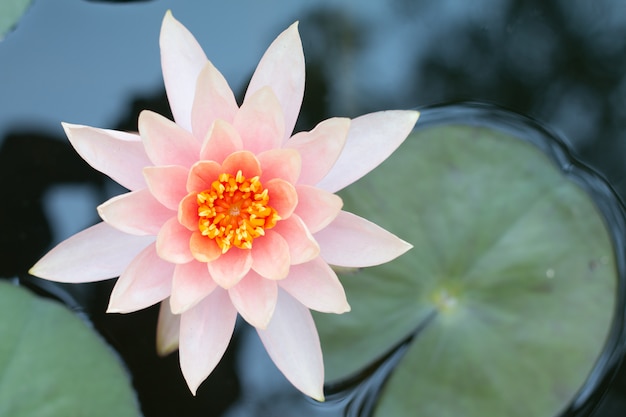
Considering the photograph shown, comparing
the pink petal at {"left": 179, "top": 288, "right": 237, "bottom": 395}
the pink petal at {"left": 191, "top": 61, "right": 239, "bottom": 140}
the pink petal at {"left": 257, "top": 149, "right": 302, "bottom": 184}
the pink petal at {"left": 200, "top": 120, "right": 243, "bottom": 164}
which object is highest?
the pink petal at {"left": 191, "top": 61, "right": 239, "bottom": 140}

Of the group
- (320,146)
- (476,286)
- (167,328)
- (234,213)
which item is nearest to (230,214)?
(234,213)

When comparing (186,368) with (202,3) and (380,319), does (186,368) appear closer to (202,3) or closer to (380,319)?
(380,319)

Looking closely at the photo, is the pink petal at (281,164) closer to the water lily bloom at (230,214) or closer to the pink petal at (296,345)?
the water lily bloom at (230,214)

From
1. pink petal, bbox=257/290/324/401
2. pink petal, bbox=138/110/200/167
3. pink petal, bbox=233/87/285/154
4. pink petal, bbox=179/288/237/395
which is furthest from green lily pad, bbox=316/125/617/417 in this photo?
pink petal, bbox=138/110/200/167

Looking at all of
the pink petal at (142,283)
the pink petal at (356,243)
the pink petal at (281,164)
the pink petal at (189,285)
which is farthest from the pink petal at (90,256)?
the pink petal at (356,243)

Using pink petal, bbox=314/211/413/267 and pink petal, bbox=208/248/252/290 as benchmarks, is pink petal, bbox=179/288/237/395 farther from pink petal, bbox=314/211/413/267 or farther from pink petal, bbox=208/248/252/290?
pink petal, bbox=314/211/413/267

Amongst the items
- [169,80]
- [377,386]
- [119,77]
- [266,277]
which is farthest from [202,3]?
[377,386]
